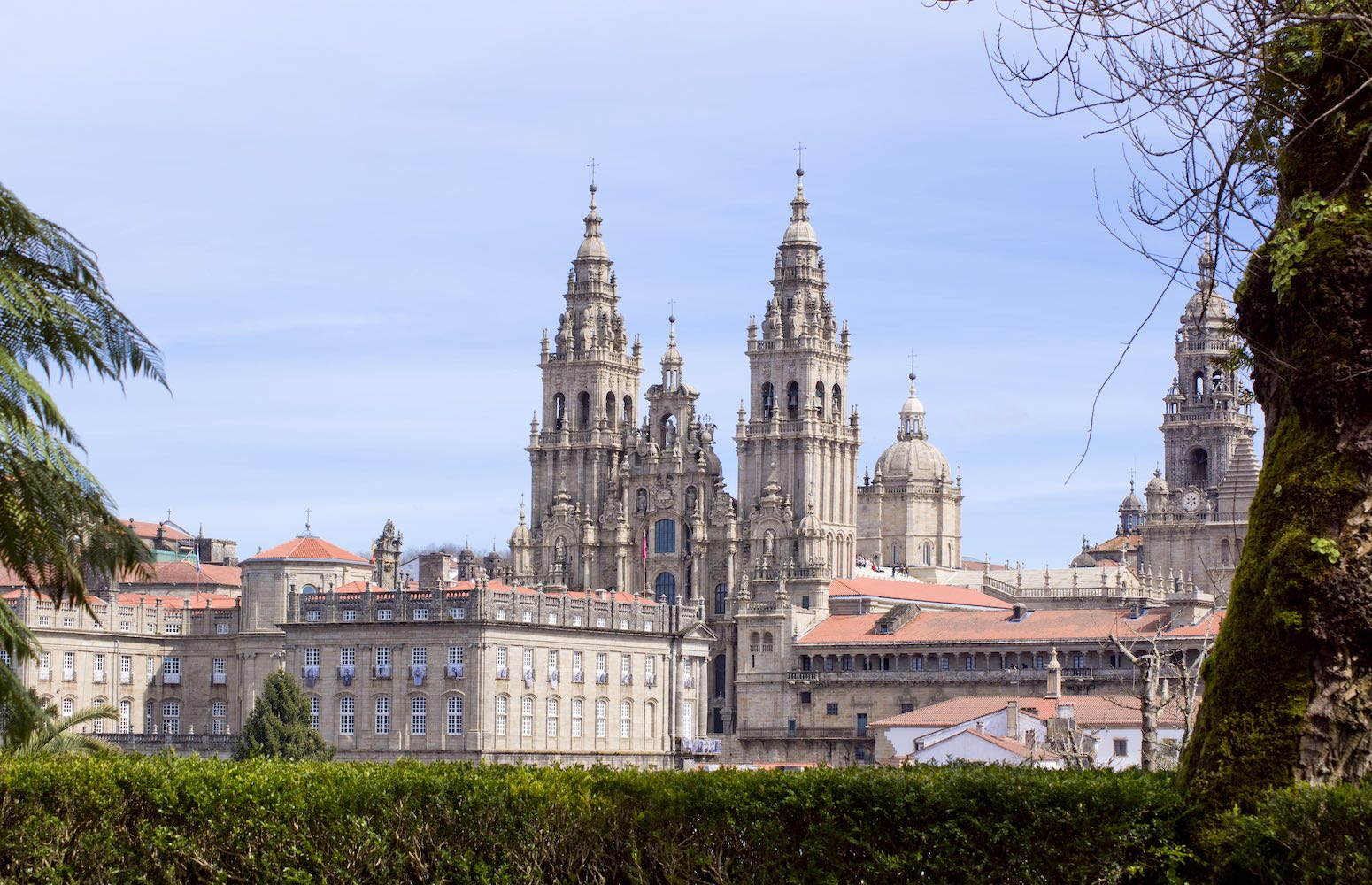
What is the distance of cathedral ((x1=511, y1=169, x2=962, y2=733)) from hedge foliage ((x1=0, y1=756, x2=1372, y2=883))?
104620 millimetres

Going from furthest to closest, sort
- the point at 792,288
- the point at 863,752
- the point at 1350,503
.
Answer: the point at 792,288 → the point at 863,752 → the point at 1350,503

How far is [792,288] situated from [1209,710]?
12760cm

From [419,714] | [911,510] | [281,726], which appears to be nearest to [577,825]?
[281,726]

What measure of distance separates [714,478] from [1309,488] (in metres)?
130

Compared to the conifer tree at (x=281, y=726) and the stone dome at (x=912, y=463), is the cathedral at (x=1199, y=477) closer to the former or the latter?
the stone dome at (x=912, y=463)

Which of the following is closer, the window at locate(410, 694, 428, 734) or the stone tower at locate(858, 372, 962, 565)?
the window at locate(410, 694, 428, 734)

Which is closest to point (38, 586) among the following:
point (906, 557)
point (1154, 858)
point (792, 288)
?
point (1154, 858)

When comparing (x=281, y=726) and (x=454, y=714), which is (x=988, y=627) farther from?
(x=281, y=726)

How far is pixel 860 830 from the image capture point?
25.2m

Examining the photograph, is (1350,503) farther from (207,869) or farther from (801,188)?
(801,188)

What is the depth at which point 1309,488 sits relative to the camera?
22.0 m

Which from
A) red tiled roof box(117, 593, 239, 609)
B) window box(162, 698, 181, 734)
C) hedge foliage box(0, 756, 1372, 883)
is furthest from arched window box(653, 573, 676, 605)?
hedge foliage box(0, 756, 1372, 883)

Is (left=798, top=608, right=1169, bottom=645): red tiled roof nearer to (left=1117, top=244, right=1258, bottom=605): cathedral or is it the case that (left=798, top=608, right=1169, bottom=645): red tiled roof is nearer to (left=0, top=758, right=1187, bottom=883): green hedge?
(left=1117, top=244, right=1258, bottom=605): cathedral

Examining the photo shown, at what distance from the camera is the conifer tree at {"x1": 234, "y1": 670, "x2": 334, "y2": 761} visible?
102 meters
